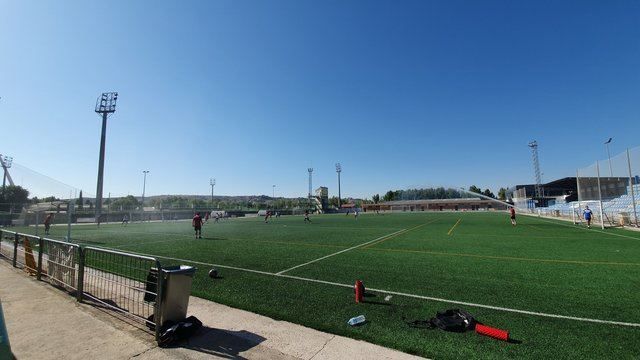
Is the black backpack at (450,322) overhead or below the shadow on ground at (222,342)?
overhead

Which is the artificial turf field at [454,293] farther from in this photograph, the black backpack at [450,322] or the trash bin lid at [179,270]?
the trash bin lid at [179,270]

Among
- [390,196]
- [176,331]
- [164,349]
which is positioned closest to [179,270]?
[176,331]

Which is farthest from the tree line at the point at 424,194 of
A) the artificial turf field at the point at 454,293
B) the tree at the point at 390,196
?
the artificial turf field at the point at 454,293

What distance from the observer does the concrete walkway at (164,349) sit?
4.35 meters

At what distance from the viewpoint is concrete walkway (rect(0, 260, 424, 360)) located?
4.35m

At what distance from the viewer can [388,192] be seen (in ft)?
603

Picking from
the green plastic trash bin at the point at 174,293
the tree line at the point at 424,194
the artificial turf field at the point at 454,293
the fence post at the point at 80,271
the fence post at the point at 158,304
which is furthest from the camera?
the tree line at the point at 424,194

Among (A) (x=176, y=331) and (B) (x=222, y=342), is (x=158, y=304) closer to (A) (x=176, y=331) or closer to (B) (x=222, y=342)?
(A) (x=176, y=331)

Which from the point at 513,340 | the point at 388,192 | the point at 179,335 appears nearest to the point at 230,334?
the point at 179,335

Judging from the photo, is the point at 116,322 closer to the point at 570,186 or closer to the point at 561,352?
the point at 561,352

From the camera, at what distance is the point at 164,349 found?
4.54 meters

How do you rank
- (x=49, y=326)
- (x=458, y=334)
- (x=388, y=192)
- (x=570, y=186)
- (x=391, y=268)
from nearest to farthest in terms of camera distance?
(x=458, y=334)
(x=49, y=326)
(x=391, y=268)
(x=570, y=186)
(x=388, y=192)

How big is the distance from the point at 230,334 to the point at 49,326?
3.28 metres

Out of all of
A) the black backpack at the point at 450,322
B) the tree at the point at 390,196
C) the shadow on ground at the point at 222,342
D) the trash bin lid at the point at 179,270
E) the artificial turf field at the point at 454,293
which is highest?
the tree at the point at 390,196
